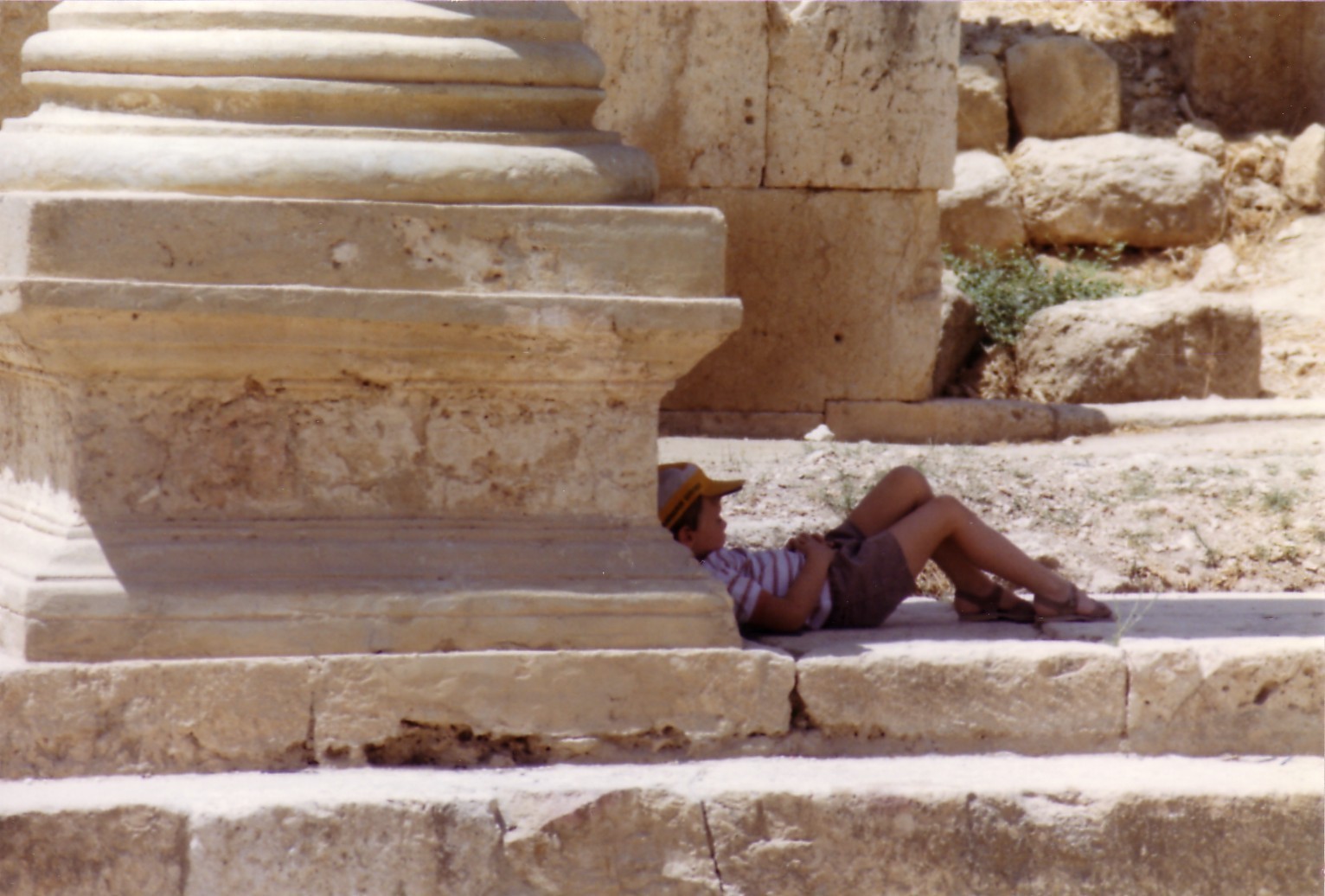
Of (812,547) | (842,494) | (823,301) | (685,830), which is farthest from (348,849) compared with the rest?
(823,301)

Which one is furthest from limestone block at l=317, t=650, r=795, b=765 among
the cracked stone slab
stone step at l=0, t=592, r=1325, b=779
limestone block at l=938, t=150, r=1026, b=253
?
limestone block at l=938, t=150, r=1026, b=253

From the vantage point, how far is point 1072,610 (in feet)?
11.8

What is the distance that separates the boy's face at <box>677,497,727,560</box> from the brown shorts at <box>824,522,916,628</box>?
26 cm

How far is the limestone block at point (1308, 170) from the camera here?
1162 centimetres

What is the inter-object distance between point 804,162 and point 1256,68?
5772 millimetres

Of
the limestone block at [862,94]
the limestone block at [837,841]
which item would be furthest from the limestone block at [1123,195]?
the limestone block at [837,841]

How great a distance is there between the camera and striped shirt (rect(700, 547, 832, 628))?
3445 mm

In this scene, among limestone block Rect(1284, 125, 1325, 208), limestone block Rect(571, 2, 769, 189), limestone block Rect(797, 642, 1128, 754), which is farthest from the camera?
limestone block Rect(1284, 125, 1325, 208)

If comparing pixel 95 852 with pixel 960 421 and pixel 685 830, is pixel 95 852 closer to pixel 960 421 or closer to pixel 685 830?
pixel 685 830

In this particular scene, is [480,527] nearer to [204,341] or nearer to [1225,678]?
[204,341]

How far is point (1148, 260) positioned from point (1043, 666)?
8939 mm

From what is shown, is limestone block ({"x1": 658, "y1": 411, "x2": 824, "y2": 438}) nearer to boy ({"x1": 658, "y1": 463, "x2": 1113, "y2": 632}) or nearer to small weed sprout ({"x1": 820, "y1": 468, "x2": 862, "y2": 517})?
small weed sprout ({"x1": 820, "y1": 468, "x2": 862, "y2": 517})

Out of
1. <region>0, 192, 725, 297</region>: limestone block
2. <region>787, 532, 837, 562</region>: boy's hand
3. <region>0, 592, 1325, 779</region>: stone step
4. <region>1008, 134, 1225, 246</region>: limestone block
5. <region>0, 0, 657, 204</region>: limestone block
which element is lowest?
<region>1008, 134, 1225, 246</region>: limestone block

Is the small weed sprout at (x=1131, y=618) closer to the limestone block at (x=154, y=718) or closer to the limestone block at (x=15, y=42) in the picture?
the limestone block at (x=154, y=718)
